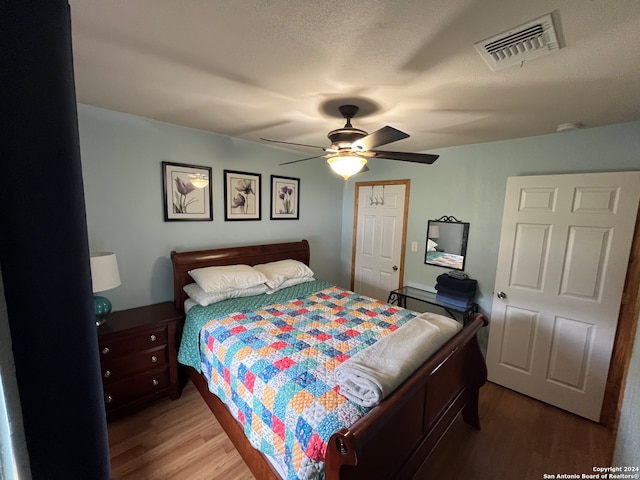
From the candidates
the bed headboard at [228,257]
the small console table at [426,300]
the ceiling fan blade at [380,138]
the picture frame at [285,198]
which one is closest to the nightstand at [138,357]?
the bed headboard at [228,257]

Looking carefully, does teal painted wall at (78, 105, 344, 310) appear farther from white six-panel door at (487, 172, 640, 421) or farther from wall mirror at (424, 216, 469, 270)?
white six-panel door at (487, 172, 640, 421)

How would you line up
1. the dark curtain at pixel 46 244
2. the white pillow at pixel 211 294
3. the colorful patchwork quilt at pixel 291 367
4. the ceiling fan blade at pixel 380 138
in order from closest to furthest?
the dark curtain at pixel 46 244 < the colorful patchwork quilt at pixel 291 367 < the ceiling fan blade at pixel 380 138 < the white pillow at pixel 211 294

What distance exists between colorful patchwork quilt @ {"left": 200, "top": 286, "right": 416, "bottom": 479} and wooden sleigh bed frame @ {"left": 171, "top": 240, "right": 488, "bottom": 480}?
0.15 meters

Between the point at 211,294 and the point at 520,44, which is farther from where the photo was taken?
the point at 211,294

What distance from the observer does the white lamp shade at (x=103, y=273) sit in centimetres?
186

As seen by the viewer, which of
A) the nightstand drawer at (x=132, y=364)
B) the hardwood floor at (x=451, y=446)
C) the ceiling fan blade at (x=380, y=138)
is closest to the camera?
the ceiling fan blade at (x=380, y=138)

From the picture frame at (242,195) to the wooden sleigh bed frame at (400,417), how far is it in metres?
0.55

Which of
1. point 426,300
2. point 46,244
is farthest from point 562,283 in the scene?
point 46,244

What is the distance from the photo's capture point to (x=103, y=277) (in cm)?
191

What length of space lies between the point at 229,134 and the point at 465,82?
2124 millimetres

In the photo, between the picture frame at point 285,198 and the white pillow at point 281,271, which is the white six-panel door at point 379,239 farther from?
the white pillow at point 281,271

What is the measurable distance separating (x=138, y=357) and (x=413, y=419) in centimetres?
203

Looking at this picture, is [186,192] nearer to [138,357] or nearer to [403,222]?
[138,357]

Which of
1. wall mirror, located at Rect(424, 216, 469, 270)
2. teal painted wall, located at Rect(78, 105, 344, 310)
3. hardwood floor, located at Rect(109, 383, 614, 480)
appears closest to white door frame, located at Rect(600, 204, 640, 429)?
hardwood floor, located at Rect(109, 383, 614, 480)
